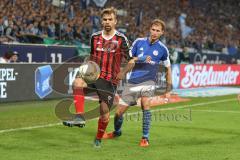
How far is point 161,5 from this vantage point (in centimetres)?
3706

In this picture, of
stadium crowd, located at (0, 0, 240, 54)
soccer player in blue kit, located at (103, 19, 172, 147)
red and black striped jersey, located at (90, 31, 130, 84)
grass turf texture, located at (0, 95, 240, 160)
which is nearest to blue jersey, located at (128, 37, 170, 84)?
soccer player in blue kit, located at (103, 19, 172, 147)

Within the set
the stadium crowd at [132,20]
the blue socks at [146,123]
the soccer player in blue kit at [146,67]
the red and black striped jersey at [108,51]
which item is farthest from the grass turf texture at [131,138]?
the stadium crowd at [132,20]

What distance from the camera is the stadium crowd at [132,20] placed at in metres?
22.2

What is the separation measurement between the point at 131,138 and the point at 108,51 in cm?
222

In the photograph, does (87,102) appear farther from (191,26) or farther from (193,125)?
(191,26)

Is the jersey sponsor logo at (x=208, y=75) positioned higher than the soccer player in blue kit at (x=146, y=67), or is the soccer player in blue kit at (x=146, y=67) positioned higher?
the soccer player in blue kit at (x=146, y=67)

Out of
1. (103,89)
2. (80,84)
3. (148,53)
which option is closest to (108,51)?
(103,89)

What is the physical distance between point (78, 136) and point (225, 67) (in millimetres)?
19609

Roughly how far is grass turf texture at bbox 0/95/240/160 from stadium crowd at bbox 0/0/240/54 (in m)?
7.35

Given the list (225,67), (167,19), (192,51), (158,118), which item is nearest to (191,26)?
(167,19)

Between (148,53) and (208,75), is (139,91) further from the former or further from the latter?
(208,75)

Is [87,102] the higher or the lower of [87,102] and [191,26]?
the lower

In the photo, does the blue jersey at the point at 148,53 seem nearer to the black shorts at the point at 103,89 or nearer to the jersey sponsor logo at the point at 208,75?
the black shorts at the point at 103,89

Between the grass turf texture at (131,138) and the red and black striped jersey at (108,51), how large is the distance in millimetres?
1228
